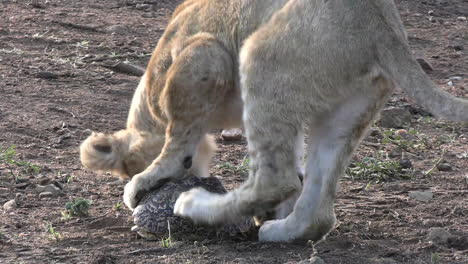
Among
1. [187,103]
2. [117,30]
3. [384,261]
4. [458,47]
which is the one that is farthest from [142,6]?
[384,261]

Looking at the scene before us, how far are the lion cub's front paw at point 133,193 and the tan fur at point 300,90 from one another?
442mm

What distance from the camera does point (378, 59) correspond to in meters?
5.75

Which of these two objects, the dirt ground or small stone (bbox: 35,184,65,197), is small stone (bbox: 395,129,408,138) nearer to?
the dirt ground

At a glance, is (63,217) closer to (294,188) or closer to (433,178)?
(294,188)

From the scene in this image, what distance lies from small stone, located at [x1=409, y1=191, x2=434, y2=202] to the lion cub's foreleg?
1.47m

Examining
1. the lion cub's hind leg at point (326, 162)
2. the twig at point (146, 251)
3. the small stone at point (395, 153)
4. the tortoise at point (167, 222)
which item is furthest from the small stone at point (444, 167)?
the twig at point (146, 251)

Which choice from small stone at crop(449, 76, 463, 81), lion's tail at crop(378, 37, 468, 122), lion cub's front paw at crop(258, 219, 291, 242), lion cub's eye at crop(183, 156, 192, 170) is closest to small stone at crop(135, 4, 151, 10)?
small stone at crop(449, 76, 463, 81)

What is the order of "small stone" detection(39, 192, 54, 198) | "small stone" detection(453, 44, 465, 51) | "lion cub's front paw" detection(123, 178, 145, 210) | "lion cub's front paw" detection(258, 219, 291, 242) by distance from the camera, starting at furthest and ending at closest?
"small stone" detection(453, 44, 465, 51) → "small stone" detection(39, 192, 54, 198) → "lion cub's front paw" detection(123, 178, 145, 210) → "lion cub's front paw" detection(258, 219, 291, 242)

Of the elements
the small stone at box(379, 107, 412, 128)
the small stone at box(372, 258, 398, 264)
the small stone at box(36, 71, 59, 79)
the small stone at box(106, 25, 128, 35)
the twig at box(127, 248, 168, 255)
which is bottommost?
the small stone at box(379, 107, 412, 128)

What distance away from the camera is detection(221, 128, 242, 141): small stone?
27.7 ft

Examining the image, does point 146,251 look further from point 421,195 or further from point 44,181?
point 421,195

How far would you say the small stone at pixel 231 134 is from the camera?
27.7 ft

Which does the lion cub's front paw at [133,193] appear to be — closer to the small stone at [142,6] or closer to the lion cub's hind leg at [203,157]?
the lion cub's hind leg at [203,157]

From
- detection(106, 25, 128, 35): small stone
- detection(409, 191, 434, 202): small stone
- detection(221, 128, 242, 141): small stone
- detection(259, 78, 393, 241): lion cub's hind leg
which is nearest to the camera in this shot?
detection(259, 78, 393, 241): lion cub's hind leg
